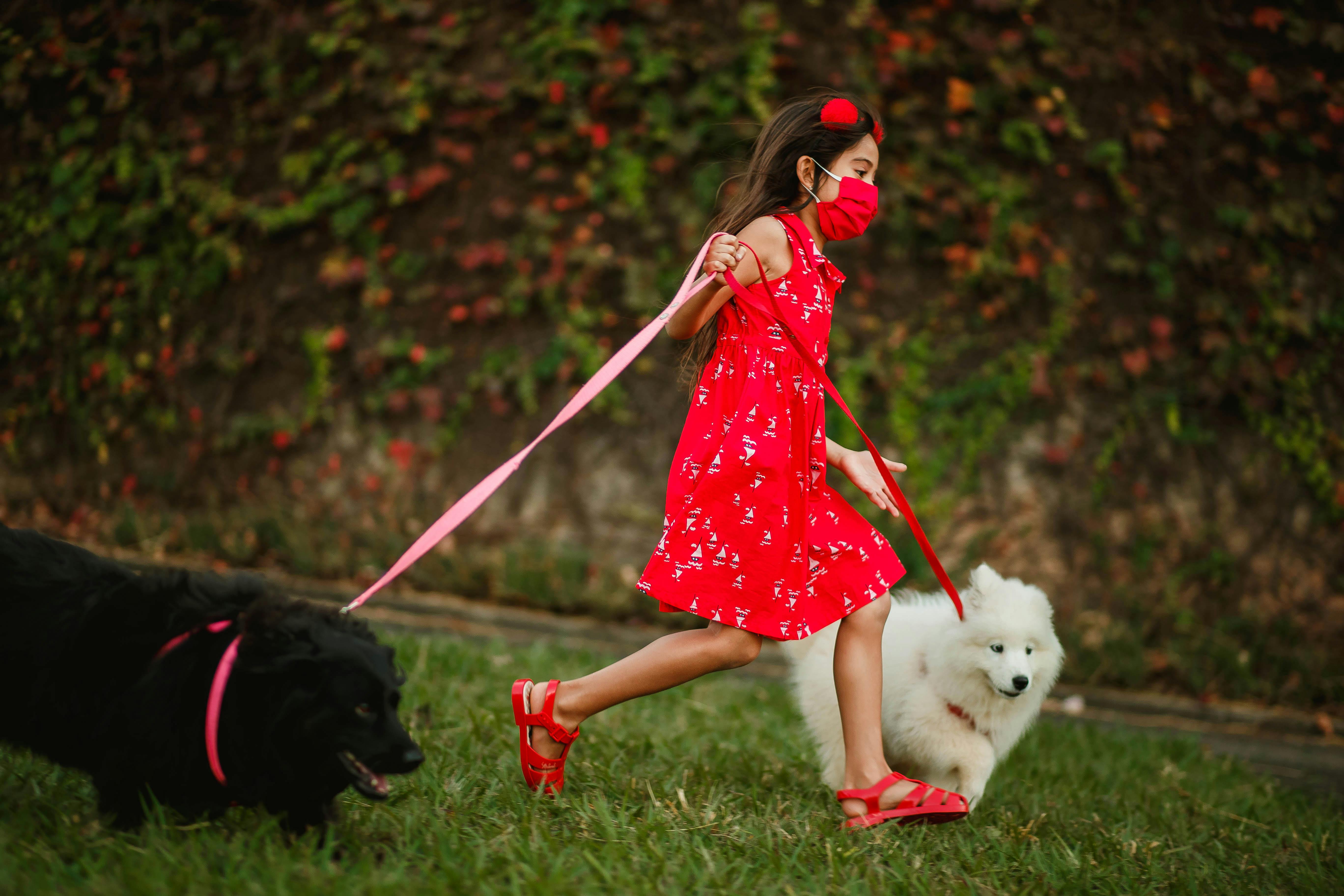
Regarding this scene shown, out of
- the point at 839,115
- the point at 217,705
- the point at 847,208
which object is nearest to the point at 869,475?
the point at 847,208

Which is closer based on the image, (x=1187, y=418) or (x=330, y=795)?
(x=330, y=795)

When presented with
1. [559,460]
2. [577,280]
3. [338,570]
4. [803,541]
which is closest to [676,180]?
[577,280]

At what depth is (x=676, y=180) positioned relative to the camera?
5.52 meters

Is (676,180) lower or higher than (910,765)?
higher

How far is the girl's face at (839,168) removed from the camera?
2570 millimetres

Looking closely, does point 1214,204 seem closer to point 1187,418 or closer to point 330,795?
point 1187,418

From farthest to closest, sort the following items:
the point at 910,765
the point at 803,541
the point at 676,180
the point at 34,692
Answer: the point at 676,180 < the point at 910,765 < the point at 803,541 < the point at 34,692

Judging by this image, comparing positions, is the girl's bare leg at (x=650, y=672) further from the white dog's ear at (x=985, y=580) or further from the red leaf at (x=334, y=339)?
→ the red leaf at (x=334, y=339)

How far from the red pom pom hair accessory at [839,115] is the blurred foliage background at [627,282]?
2846mm

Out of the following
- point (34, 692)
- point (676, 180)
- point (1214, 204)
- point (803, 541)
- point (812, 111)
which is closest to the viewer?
point (34, 692)

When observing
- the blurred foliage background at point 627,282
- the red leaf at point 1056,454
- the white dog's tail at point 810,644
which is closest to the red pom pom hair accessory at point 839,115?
the white dog's tail at point 810,644

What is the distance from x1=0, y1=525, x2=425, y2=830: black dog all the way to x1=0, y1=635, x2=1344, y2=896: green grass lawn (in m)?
0.12

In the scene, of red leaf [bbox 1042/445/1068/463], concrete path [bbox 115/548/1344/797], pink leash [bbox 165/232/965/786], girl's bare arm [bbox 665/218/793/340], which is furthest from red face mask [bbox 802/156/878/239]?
red leaf [bbox 1042/445/1068/463]

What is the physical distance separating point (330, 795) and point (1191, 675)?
424cm
